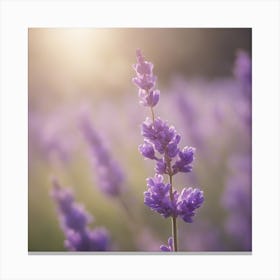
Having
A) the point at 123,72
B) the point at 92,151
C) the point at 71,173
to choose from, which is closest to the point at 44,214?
the point at 71,173

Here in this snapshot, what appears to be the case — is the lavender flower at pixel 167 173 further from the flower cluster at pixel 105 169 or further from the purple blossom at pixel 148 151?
the flower cluster at pixel 105 169

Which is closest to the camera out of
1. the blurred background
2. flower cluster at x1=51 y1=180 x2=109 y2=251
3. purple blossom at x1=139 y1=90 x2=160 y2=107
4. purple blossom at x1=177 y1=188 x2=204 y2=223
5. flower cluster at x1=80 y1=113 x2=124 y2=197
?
purple blossom at x1=177 y1=188 x2=204 y2=223

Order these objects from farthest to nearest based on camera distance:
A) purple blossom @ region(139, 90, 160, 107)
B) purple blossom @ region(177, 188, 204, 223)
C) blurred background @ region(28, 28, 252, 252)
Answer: blurred background @ region(28, 28, 252, 252) < purple blossom @ region(139, 90, 160, 107) < purple blossom @ region(177, 188, 204, 223)

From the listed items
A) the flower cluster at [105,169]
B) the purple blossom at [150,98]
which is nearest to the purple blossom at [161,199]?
the purple blossom at [150,98]

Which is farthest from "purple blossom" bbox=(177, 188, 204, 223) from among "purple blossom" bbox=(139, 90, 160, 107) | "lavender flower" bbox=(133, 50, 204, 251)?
"purple blossom" bbox=(139, 90, 160, 107)

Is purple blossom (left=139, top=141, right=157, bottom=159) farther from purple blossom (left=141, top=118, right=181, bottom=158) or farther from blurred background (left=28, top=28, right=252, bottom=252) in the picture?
blurred background (left=28, top=28, right=252, bottom=252)

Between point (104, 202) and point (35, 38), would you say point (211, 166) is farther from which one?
point (35, 38)
